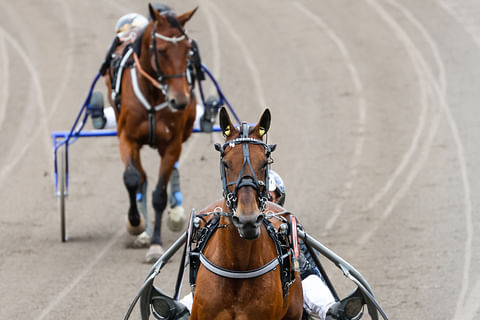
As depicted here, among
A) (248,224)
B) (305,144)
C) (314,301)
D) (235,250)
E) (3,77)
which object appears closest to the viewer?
(248,224)

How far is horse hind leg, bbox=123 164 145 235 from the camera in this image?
30.4 feet

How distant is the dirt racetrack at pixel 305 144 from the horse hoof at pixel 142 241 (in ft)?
0.62

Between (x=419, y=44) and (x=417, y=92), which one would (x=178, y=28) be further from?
(x=419, y=44)

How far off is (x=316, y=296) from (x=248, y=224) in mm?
1764

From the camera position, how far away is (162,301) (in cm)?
612

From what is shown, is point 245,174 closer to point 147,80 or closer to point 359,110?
point 147,80

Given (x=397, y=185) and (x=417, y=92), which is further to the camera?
(x=417, y=92)

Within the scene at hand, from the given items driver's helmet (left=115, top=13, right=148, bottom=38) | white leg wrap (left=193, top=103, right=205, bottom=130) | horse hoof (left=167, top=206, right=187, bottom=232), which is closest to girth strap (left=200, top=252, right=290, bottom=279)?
horse hoof (left=167, top=206, right=187, bottom=232)

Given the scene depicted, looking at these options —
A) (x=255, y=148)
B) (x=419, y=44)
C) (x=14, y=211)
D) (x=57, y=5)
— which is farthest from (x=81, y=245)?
(x=57, y=5)

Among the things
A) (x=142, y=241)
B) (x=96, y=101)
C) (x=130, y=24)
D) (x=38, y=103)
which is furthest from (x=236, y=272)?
(x=38, y=103)

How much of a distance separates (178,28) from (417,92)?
7.41 meters

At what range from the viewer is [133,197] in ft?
30.7

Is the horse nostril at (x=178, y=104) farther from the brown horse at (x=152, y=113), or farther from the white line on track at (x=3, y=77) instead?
the white line on track at (x=3, y=77)

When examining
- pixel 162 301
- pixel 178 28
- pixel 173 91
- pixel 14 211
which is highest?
pixel 178 28
